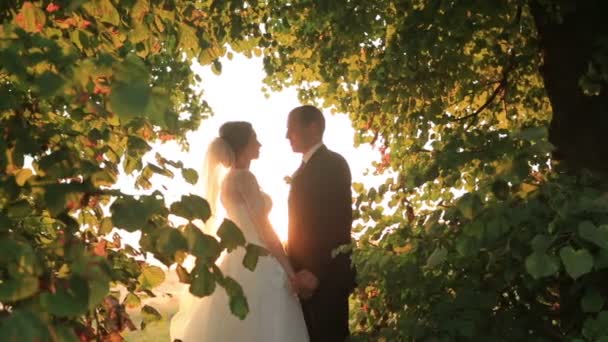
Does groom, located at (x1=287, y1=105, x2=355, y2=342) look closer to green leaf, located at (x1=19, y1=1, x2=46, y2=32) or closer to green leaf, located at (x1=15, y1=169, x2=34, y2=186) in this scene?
green leaf, located at (x1=19, y1=1, x2=46, y2=32)

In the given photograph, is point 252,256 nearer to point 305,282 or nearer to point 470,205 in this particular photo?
point 470,205

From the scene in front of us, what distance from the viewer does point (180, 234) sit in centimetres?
208

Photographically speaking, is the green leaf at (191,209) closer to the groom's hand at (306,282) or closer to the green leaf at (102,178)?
the green leaf at (102,178)

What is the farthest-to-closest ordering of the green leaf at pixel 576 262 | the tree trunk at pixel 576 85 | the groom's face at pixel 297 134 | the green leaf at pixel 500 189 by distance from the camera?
1. the tree trunk at pixel 576 85
2. the groom's face at pixel 297 134
3. the green leaf at pixel 500 189
4. the green leaf at pixel 576 262

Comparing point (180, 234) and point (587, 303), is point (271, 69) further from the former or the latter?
point (180, 234)

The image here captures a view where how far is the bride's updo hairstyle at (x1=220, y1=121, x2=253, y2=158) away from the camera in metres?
6.05

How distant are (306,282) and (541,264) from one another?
3442 millimetres

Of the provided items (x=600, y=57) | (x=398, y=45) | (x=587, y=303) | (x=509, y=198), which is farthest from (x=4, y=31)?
(x=398, y=45)

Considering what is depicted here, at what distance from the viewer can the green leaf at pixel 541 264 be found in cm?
243

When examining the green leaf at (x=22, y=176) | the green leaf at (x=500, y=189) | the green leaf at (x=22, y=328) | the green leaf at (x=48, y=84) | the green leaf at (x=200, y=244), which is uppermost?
the green leaf at (x=48, y=84)

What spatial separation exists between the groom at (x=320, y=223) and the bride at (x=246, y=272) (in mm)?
197

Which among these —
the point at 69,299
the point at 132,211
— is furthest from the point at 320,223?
the point at 69,299

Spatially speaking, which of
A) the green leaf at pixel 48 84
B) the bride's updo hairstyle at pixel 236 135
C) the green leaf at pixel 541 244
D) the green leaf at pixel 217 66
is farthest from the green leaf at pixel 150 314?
the bride's updo hairstyle at pixel 236 135

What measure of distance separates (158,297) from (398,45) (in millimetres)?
4910
